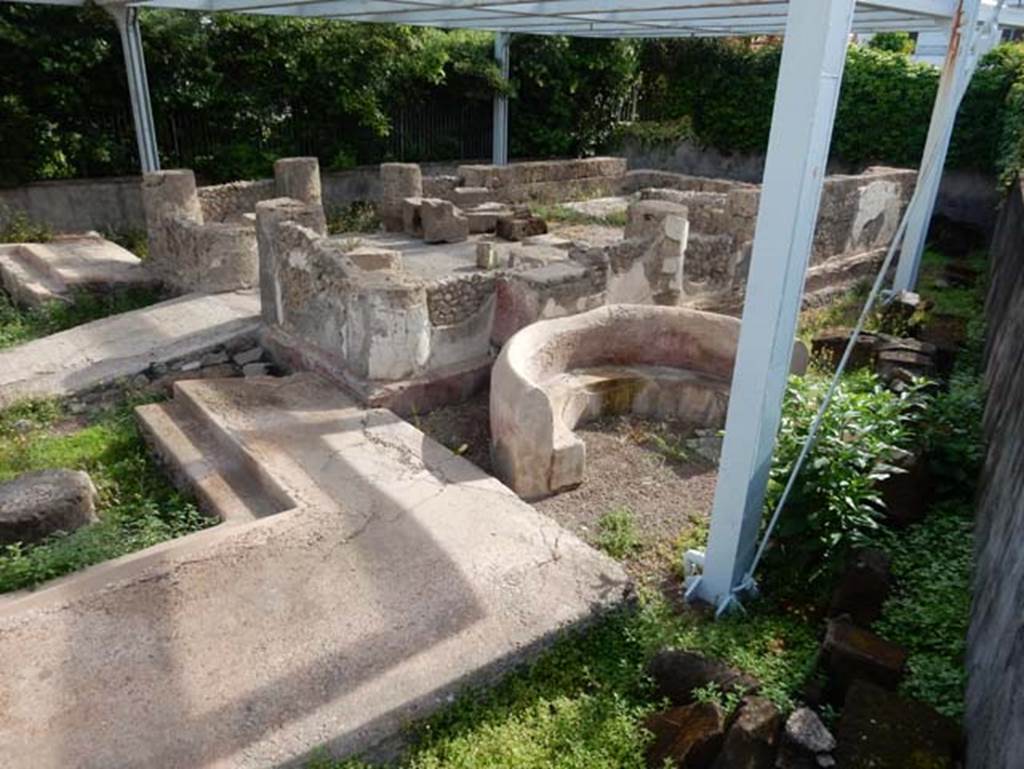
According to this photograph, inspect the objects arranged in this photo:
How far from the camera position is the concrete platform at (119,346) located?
246 inches

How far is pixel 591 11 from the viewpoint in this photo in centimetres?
916

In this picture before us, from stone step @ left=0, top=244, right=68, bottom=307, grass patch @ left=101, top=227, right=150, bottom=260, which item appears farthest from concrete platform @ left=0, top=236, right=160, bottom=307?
grass patch @ left=101, top=227, right=150, bottom=260

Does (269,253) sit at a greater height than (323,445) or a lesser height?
greater

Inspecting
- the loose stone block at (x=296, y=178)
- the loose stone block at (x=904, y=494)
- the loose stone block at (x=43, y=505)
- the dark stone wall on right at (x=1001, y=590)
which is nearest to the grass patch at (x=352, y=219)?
the loose stone block at (x=296, y=178)

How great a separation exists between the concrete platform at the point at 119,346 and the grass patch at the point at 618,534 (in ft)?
13.3

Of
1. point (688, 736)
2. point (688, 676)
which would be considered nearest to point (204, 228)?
point (688, 676)

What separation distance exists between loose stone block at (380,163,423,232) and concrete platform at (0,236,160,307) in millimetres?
4039

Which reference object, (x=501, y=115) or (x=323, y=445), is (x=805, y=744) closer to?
(x=323, y=445)

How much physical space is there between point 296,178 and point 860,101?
11567mm

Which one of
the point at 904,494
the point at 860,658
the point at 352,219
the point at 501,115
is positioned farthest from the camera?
the point at 501,115

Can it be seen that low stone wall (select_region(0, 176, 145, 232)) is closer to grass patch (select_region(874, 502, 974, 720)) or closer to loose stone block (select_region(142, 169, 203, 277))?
loose stone block (select_region(142, 169, 203, 277))

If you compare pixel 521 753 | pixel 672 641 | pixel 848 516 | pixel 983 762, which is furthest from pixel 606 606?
pixel 983 762

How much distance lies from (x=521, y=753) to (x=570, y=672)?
50cm

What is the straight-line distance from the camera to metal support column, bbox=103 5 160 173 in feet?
32.9
